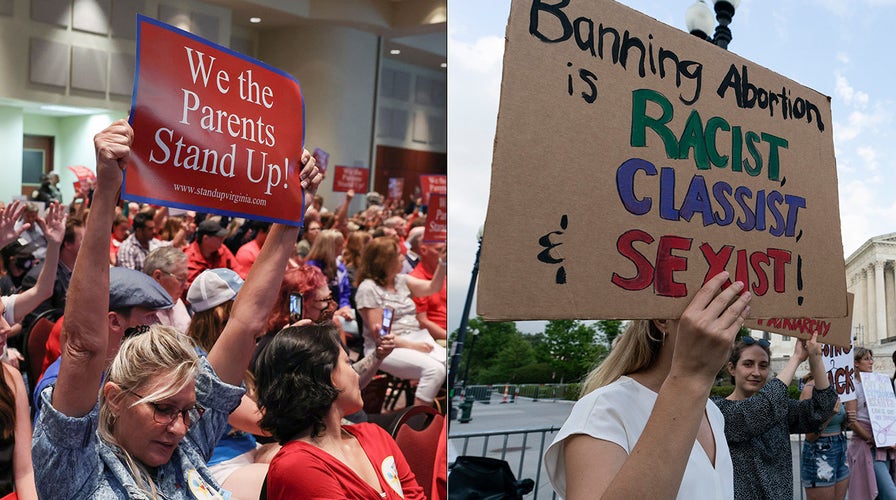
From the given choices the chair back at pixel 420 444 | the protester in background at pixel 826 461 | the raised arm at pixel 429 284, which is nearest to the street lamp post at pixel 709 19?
the chair back at pixel 420 444

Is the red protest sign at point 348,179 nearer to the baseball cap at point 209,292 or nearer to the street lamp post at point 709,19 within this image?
the baseball cap at point 209,292

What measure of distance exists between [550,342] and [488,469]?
6.86 meters

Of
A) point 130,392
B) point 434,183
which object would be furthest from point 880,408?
point 434,183

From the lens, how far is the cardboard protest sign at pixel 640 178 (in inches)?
50.3

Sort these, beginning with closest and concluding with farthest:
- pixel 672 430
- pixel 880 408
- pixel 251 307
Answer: pixel 672 430
pixel 251 307
pixel 880 408

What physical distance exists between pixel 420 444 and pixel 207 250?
3108mm

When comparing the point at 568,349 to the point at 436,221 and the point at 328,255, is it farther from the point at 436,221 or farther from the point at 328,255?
the point at 328,255

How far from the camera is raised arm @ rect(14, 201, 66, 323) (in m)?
3.70

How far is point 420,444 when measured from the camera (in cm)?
319

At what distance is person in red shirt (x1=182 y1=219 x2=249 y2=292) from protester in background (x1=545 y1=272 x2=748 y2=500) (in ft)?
14.1

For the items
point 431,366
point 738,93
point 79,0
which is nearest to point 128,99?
point 79,0

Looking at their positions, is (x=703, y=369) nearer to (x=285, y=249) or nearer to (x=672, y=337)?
(x=672, y=337)

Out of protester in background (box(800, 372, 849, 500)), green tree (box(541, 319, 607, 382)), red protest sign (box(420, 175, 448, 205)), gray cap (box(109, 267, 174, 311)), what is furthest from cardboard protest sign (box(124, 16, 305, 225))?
red protest sign (box(420, 175, 448, 205))

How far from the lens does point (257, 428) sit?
2.72 meters
